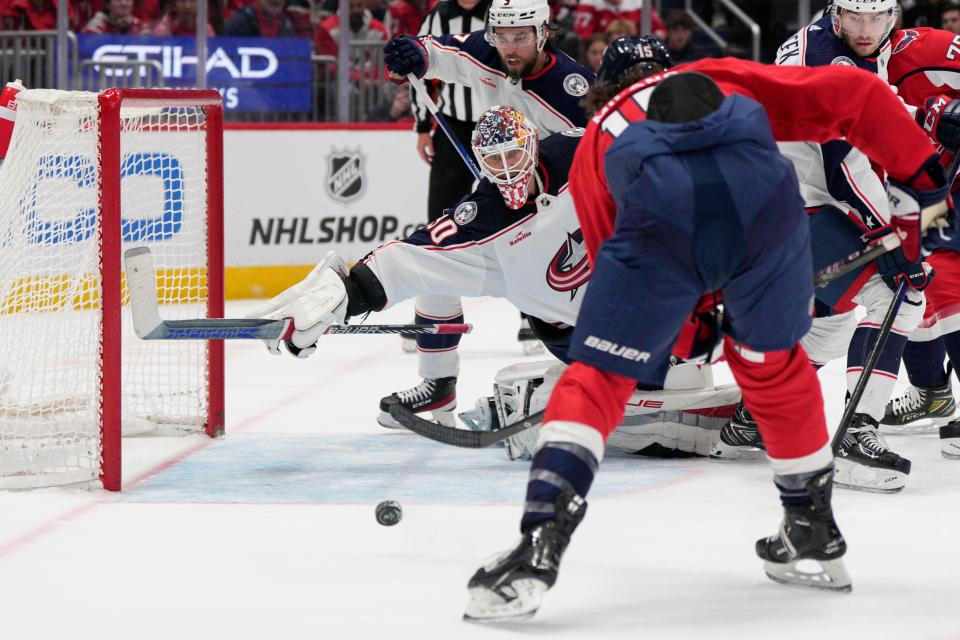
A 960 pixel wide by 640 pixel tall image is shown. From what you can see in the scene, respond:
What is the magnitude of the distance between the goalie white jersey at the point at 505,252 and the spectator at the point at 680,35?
454 centimetres

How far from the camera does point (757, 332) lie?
6.62 feet

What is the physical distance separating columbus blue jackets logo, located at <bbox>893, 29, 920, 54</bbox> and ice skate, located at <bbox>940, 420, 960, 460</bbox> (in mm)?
912

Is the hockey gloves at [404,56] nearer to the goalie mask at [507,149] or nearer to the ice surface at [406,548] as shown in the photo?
the goalie mask at [507,149]

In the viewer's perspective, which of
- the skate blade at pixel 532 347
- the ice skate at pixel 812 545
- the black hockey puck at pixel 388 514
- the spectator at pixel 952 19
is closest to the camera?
the ice skate at pixel 812 545

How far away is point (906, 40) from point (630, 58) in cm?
138

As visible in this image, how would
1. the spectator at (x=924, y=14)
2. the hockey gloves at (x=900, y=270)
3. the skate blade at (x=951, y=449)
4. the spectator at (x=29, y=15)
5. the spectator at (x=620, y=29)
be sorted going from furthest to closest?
the spectator at (x=924, y=14) → the spectator at (x=620, y=29) → the spectator at (x=29, y=15) → the skate blade at (x=951, y=449) → the hockey gloves at (x=900, y=270)

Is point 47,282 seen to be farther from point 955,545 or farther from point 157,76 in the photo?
point 157,76

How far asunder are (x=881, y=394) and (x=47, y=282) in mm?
1891

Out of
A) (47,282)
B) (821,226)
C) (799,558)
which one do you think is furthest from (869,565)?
(47,282)

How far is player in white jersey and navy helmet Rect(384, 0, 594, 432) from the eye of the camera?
11.6ft

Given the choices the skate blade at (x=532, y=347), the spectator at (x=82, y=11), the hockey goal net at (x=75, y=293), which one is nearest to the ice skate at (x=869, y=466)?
the hockey goal net at (x=75, y=293)

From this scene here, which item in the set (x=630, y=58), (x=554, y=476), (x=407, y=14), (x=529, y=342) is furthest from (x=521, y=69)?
(x=407, y=14)

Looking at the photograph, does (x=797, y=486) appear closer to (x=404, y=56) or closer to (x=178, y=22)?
(x=404, y=56)

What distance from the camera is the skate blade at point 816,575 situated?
86.5 inches
